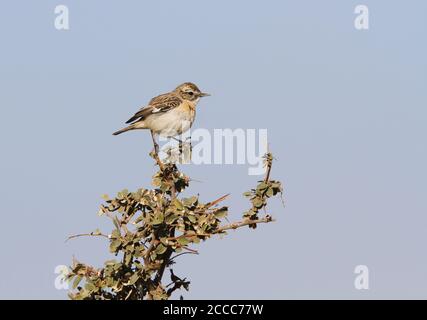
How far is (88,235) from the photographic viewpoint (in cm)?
Result: 722

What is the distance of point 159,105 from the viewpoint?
1445 cm

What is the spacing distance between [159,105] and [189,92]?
0.78 m

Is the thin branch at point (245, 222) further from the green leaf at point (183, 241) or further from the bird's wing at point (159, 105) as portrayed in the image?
the bird's wing at point (159, 105)

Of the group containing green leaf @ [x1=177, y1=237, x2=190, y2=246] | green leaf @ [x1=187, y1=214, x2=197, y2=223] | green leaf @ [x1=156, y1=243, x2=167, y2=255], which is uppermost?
green leaf @ [x1=187, y1=214, x2=197, y2=223]

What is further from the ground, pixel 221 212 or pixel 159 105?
pixel 159 105

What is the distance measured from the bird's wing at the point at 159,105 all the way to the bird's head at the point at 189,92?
0.57 feet

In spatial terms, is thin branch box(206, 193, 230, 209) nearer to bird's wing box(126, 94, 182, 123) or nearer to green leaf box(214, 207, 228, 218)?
green leaf box(214, 207, 228, 218)

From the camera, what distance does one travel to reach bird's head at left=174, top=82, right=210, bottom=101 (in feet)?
49.0

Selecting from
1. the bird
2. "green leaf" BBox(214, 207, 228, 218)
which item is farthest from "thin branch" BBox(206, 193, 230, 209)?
the bird

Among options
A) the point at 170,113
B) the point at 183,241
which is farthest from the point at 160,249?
the point at 170,113

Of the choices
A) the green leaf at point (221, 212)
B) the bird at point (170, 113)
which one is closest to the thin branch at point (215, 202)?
the green leaf at point (221, 212)

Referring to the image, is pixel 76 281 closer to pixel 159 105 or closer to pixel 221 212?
pixel 221 212

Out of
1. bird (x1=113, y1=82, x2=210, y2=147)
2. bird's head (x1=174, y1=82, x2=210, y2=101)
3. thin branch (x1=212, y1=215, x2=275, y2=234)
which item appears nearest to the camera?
thin branch (x1=212, y1=215, x2=275, y2=234)

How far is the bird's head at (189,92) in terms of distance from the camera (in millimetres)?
14930
